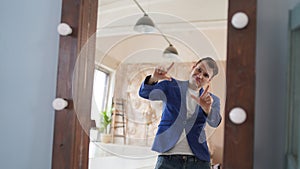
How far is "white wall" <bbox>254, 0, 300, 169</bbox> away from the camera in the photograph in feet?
3.26

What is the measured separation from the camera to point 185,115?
43.3 inches

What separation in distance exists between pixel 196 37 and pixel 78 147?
21.9 inches

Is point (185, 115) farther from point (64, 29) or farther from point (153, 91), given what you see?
point (64, 29)

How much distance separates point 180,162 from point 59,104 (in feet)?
1.53

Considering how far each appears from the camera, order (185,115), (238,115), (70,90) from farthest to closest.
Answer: (70,90) < (185,115) < (238,115)

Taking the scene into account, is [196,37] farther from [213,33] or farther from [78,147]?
[78,147]

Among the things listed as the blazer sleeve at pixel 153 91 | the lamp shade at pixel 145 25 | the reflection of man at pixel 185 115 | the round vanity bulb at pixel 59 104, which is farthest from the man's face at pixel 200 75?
the round vanity bulb at pixel 59 104

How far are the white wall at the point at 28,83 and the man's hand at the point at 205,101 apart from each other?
0.55 m

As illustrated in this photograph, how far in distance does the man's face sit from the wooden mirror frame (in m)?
0.08

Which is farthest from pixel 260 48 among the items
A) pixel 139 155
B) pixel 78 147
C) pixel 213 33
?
pixel 78 147

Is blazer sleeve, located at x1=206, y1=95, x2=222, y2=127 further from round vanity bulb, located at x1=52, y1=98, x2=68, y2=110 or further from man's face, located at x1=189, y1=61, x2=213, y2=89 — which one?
round vanity bulb, located at x1=52, y1=98, x2=68, y2=110

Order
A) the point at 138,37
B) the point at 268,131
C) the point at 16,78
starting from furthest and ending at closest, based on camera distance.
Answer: the point at 16,78 < the point at 138,37 < the point at 268,131

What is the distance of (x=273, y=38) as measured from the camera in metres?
1.02

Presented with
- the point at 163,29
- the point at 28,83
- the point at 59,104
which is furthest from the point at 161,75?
the point at 28,83
